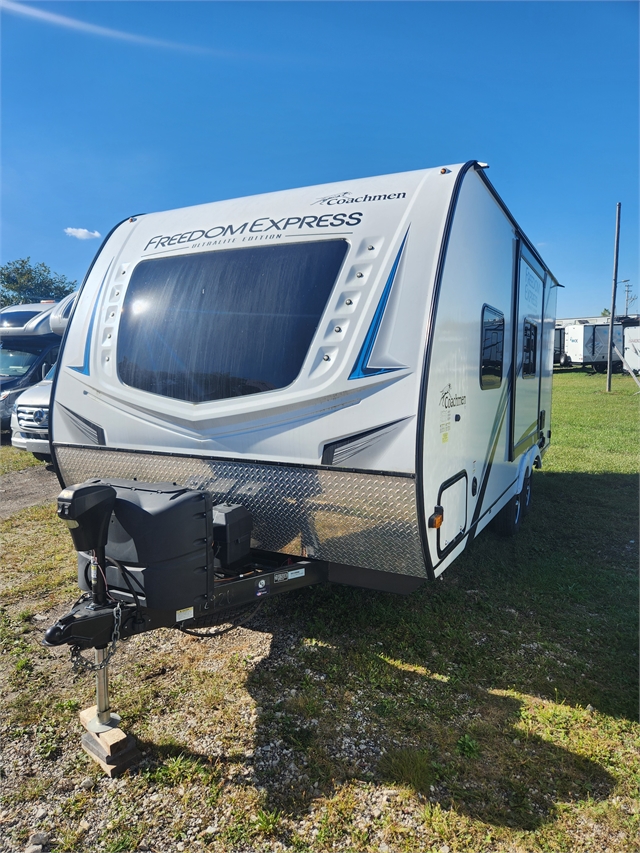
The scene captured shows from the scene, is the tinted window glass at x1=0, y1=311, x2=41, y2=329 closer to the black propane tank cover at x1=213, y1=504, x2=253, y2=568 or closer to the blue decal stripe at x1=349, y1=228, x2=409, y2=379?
the black propane tank cover at x1=213, y1=504, x2=253, y2=568

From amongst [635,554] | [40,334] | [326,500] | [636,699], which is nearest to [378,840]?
[326,500]

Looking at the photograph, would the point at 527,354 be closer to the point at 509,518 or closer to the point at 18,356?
the point at 509,518

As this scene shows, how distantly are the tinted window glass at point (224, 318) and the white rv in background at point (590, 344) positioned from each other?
111 ft

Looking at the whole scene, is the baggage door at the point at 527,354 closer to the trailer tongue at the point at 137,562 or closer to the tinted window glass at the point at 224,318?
the tinted window glass at the point at 224,318

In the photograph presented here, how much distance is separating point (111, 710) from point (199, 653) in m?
0.73

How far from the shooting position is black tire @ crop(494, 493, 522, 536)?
608 centimetres

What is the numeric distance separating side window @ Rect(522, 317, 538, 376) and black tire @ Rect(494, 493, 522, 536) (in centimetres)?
131

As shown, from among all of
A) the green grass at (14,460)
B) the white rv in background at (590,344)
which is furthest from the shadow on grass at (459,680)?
the white rv in background at (590,344)

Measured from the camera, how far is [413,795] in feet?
8.82

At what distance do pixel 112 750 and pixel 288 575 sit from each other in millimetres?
1195

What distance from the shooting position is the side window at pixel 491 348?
4141mm

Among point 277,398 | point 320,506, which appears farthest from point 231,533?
point 277,398

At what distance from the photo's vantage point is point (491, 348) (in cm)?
439

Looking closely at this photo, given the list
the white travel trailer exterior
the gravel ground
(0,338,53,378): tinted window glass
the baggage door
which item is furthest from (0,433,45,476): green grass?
the white travel trailer exterior
